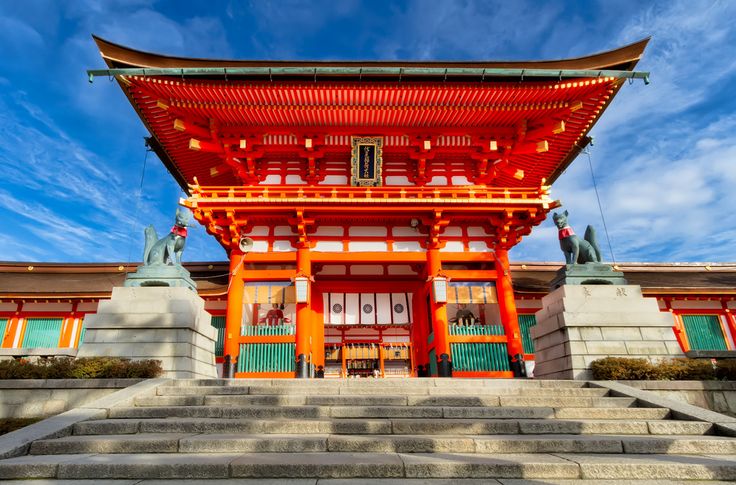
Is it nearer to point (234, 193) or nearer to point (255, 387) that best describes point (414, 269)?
point (234, 193)

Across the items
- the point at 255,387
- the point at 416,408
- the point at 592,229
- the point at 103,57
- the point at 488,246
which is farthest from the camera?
the point at 488,246

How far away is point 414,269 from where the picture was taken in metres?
15.6

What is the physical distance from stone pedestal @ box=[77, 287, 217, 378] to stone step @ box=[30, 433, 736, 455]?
4213 mm

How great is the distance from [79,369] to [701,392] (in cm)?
1134

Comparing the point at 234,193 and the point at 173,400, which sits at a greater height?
the point at 234,193

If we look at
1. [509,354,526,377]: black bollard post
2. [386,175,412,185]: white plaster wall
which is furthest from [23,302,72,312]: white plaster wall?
[509,354,526,377]: black bollard post

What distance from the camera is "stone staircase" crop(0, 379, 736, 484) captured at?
154 inches

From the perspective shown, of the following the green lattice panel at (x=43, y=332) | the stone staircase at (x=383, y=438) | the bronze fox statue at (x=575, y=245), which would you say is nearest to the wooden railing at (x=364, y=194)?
the bronze fox statue at (x=575, y=245)

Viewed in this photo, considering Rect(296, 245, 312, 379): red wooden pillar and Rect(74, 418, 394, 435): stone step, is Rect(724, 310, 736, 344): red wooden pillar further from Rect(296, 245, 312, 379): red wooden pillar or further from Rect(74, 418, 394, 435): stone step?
Rect(296, 245, 312, 379): red wooden pillar

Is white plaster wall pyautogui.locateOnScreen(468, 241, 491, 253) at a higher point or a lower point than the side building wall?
→ higher

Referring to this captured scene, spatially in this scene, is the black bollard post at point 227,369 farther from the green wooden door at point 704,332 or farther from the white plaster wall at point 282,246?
the green wooden door at point 704,332

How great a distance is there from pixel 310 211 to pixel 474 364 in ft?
23.4

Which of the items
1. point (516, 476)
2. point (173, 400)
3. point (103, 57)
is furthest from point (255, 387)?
point (103, 57)

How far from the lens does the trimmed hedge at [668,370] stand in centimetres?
740
